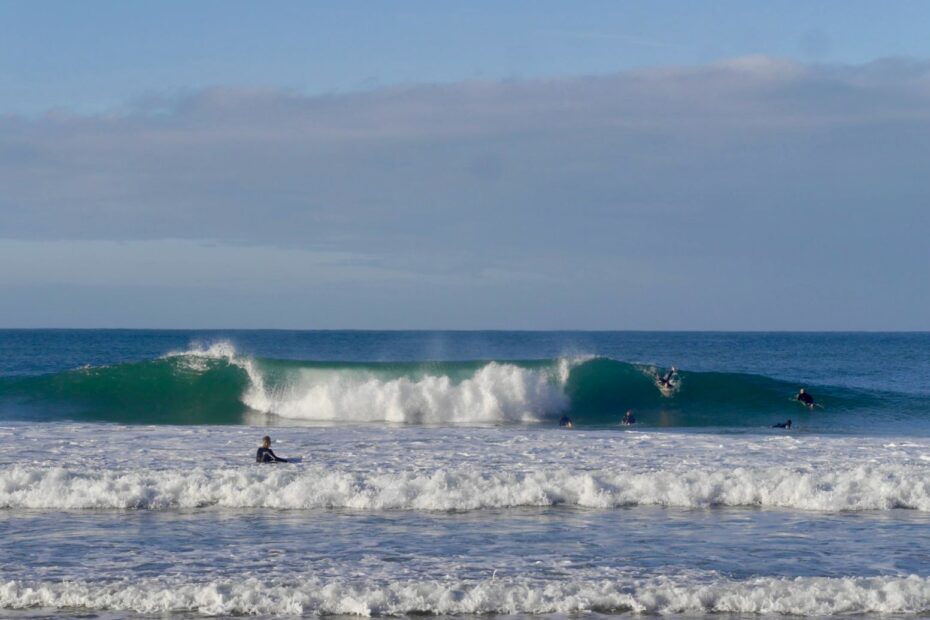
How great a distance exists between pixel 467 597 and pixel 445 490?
464cm

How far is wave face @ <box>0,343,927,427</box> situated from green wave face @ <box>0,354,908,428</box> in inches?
1.3

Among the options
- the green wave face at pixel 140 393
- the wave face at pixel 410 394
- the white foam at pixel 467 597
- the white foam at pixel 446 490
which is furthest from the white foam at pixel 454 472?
the wave face at pixel 410 394

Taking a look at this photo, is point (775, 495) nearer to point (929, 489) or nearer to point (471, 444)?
point (929, 489)

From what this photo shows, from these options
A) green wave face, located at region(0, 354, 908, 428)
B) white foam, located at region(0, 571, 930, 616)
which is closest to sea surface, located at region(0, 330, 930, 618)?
white foam, located at region(0, 571, 930, 616)

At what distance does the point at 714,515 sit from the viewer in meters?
13.2

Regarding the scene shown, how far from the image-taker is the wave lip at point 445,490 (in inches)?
538

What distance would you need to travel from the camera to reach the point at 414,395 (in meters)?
27.9

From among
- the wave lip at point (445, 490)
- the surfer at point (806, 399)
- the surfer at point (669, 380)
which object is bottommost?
the wave lip at point (445, 490)

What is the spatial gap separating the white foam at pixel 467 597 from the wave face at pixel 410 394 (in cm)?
1686

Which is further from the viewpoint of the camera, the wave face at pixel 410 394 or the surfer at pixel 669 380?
the surfer at pixel 669 380

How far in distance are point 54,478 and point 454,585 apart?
7397mm

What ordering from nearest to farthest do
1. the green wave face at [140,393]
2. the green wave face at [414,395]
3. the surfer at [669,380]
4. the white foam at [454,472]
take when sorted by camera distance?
1. the white foam at [454,472]
2. the green wave face at [140,393]
3. the green wave face at [414,395]
4. the surfer at [669,380]

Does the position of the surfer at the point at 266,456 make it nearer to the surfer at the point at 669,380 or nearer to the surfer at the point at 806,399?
the surfer at the point at 669,380

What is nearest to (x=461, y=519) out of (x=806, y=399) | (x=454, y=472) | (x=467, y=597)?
(x=454, y=472)
